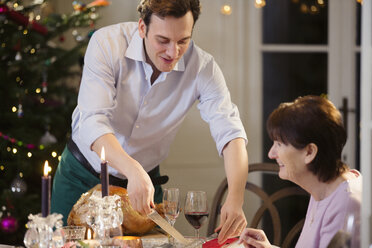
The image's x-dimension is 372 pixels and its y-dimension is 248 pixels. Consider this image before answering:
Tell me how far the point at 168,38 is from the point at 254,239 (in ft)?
2.45

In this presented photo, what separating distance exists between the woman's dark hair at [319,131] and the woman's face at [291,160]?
0.02 meters

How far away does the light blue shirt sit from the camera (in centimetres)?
199

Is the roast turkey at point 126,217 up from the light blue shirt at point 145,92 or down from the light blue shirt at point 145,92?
down

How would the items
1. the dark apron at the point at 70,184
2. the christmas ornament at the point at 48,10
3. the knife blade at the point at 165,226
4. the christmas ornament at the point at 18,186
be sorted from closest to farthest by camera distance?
the knife blade at the point at 165,226, the dark apron at the point at 70,184, the christmas ornament at the point at 18,186, the christmas ornament at the point at 48,10

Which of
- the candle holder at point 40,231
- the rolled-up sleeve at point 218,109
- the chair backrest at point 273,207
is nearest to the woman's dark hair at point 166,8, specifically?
the rolled-up sleeve at point 218,109

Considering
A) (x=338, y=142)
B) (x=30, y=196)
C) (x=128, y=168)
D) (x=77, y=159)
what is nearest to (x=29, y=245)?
(x=128, y=168)

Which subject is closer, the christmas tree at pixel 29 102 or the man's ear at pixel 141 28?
the man's ear at pixel 141 28

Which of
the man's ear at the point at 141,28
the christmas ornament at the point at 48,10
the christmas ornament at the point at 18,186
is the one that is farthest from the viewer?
the christmas ornament at the point at 48,10

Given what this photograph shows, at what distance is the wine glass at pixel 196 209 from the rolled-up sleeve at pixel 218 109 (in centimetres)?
39

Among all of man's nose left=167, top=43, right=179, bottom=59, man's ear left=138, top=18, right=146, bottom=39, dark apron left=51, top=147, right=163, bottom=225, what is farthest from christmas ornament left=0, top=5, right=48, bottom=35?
man's nose left=167, top=43, right=179, bottom=59

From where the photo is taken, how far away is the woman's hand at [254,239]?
147 centimetres

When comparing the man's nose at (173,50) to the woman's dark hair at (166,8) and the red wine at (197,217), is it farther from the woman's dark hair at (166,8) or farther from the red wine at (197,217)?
the red wine at (197,217)

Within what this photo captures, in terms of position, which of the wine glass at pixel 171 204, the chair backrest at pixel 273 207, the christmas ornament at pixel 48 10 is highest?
the christmas ornament at pixel 48 10

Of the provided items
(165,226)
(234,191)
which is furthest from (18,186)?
(165,226)
